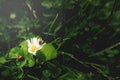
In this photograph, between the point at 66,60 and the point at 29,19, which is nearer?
the point at 66,60

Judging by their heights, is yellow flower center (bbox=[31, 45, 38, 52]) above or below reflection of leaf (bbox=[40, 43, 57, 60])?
above

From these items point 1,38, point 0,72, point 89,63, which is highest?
point 1,38

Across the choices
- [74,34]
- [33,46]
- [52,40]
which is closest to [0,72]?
[33,46]

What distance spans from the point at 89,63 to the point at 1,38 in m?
0.73

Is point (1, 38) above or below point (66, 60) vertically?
above

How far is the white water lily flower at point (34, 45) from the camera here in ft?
6.33

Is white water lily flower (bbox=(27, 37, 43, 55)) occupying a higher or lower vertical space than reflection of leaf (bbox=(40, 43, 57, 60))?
higher

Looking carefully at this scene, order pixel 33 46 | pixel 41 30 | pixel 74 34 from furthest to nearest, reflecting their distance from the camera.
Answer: pixel 41 30, pixel 74 34, pixel 33 46

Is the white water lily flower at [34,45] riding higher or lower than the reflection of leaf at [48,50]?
higher

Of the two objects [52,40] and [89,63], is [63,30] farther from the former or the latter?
[89,63]

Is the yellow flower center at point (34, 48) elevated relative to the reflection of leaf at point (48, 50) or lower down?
elevated

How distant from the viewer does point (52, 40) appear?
7.08ft

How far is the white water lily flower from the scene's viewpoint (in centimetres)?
193

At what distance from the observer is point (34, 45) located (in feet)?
6.40
